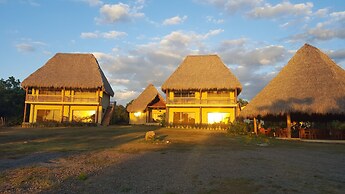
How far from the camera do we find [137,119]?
124 feet

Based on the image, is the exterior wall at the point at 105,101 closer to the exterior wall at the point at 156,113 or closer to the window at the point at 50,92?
the window at the point at 50,92

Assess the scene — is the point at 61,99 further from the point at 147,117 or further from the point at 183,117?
the point at 183,117

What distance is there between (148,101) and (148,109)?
103 centimetres

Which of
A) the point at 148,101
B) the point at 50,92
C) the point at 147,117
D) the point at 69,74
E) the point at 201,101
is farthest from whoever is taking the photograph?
the point at 147,117

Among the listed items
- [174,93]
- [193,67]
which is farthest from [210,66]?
[174,93]

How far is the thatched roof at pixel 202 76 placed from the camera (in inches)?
1096

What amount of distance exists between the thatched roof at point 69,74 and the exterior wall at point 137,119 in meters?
5.68

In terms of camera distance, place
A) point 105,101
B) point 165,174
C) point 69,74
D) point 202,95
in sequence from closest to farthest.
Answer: point 165,174 → point 202,95 → point 69,74 → point 105,101

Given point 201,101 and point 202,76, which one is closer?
point 201,101

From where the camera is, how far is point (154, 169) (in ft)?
Result: 25.1

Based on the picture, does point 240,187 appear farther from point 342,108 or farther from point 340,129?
point 340,129

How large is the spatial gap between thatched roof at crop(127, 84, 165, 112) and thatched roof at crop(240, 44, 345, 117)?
18552 millimetres

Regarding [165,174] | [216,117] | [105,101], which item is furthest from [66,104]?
[165,174]

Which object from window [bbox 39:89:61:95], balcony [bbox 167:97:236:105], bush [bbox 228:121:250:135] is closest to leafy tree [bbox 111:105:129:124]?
window [bbox 39:89:61:95]
